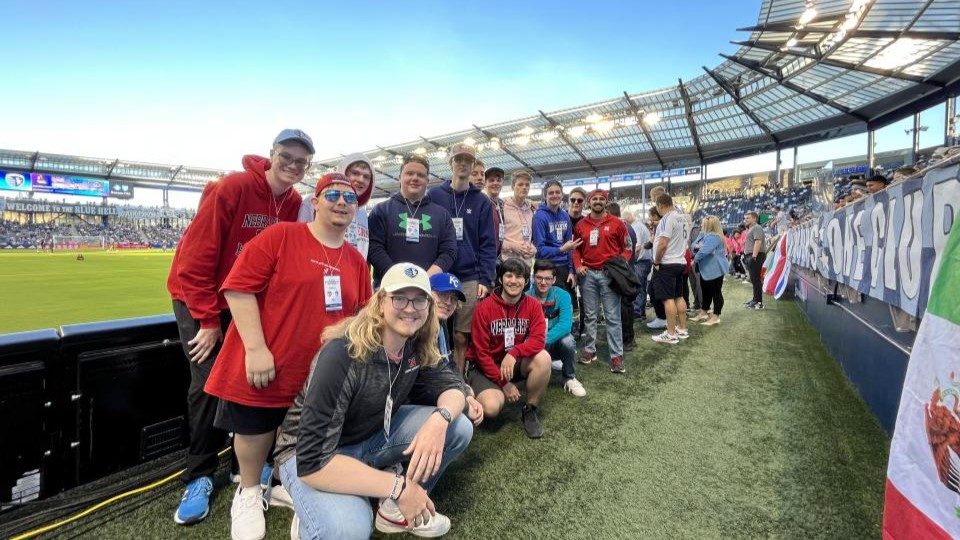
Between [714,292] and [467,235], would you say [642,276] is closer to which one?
[714,292]

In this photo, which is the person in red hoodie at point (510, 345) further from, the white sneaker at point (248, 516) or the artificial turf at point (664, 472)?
the white sneaker at point (248, 516)

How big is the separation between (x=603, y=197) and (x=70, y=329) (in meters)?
4.35

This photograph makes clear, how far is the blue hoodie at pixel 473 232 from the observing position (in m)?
3.38

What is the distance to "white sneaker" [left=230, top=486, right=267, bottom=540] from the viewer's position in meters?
1.74

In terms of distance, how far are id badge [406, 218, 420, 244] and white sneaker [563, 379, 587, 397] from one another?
183 cm

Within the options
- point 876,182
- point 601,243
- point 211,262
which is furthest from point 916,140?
point 211,262

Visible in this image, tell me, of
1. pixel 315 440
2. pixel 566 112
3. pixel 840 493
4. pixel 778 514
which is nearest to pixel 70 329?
pixel 315 440

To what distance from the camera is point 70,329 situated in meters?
2.04

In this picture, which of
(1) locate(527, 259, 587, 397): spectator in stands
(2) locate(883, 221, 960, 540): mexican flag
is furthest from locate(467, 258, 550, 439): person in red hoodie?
(2) locate(883, 221, 960, 540): mexican flag

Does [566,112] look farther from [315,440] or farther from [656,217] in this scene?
[315,440]

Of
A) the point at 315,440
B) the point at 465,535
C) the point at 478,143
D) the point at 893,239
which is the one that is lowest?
the point at 465,535

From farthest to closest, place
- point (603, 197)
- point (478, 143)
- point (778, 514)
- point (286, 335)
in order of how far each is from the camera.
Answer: point (478, 143) < point (603, 197) < point (778, 514) < point (286, 335)

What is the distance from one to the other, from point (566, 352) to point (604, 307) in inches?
38.6

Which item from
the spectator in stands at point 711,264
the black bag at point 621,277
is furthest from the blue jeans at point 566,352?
the spectator in stands at point 711,264
